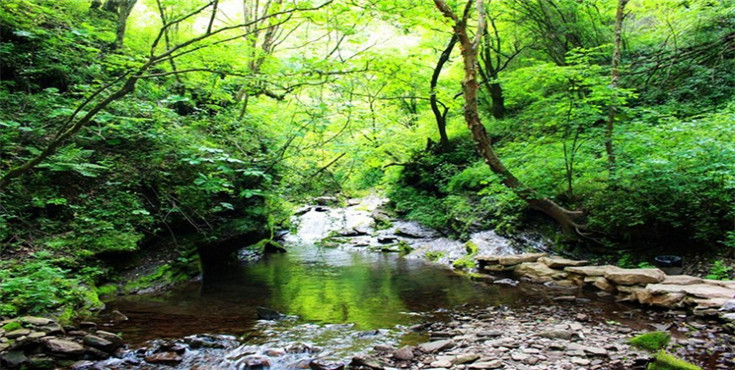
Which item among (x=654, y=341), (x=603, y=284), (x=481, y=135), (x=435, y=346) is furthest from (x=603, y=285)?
(x=435, y=346)

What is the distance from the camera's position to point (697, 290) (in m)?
6.52

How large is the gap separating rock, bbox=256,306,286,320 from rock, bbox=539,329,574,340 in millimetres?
4695

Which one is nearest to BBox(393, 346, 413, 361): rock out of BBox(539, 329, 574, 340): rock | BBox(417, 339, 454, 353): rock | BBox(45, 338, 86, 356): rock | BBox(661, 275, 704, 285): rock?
BBox(417, 339, 454, 353): rock

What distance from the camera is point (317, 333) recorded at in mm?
6645

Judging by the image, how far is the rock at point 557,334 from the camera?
5637 millimetres

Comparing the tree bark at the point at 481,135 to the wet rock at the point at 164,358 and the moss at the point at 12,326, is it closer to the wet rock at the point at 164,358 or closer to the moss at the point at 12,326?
the wet rock at the point at 164,358

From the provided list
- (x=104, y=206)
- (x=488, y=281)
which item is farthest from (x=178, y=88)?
(x=488, y=281)

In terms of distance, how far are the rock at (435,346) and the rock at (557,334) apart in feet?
4.57

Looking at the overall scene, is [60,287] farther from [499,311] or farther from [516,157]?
[516,157]

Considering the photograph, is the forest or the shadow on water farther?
the shadow on water

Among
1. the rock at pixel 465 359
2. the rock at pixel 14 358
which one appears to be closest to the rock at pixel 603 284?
the rock at pixel 465 359

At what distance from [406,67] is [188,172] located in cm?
583

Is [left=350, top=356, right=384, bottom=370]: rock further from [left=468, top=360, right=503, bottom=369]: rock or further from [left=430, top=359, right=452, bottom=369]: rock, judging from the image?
[left=468, top=360, right=503, bottom=369]: rock

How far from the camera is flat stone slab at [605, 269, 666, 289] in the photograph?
7532 millimetres
